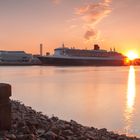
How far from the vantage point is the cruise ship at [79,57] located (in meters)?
123

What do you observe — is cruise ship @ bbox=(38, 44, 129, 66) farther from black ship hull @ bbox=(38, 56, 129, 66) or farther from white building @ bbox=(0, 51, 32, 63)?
white building @ bbox=(0, 51, 32, 63)

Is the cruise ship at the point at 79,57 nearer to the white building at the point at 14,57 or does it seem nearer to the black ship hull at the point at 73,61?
the black ship hull at the point at 73,61

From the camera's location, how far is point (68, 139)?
6.83 metres

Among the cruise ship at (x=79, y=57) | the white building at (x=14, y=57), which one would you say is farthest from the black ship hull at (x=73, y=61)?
the white building at (x=14, y=57)

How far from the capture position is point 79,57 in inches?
4946

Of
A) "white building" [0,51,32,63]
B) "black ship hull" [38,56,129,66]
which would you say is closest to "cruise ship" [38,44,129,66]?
"black ship hull" [38,56,129,66]

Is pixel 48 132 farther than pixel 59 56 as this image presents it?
No

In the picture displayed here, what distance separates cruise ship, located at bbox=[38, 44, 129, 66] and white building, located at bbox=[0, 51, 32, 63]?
18.3m

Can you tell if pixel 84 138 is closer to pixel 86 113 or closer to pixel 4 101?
pixel 4 101

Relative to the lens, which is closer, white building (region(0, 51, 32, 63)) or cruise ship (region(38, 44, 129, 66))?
cruise ship (region(38, 44, 129, 66))

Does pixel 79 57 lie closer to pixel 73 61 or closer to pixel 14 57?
pixel 73 61

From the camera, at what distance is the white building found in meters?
145

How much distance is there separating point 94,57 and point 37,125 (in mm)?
120927

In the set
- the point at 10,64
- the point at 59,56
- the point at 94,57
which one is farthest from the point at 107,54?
the point at 10,64
